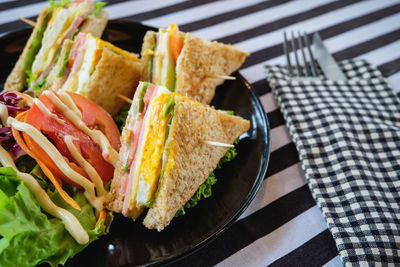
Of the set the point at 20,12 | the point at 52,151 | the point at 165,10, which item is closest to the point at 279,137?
the point at 52,151

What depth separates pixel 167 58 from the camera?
266 cm

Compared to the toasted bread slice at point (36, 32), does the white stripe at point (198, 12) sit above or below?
above

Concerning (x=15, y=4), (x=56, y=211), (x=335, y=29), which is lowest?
(x=56, y=211)

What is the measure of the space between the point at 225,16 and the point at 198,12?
0.28 meters

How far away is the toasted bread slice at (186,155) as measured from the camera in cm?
196

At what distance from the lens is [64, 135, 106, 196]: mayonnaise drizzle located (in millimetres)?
2010

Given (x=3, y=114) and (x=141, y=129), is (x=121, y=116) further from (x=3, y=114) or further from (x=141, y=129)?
(x=3, y=114)

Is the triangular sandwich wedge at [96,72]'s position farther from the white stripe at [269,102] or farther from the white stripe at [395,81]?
the white stripe at [395,81]

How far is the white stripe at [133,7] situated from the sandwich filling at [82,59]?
1041 mm

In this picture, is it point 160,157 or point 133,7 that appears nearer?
point 160,157

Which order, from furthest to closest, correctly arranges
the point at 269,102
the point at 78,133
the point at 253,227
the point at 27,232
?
the point at 269,102 → the point at 253,227 → the point at 78,133 → the point at 27,232

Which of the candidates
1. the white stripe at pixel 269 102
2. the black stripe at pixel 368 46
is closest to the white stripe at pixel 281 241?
the white stripe at pixel 269 102

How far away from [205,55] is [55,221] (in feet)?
5.01

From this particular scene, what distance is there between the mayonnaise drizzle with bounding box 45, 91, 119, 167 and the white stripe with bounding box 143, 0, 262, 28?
5.53ft
